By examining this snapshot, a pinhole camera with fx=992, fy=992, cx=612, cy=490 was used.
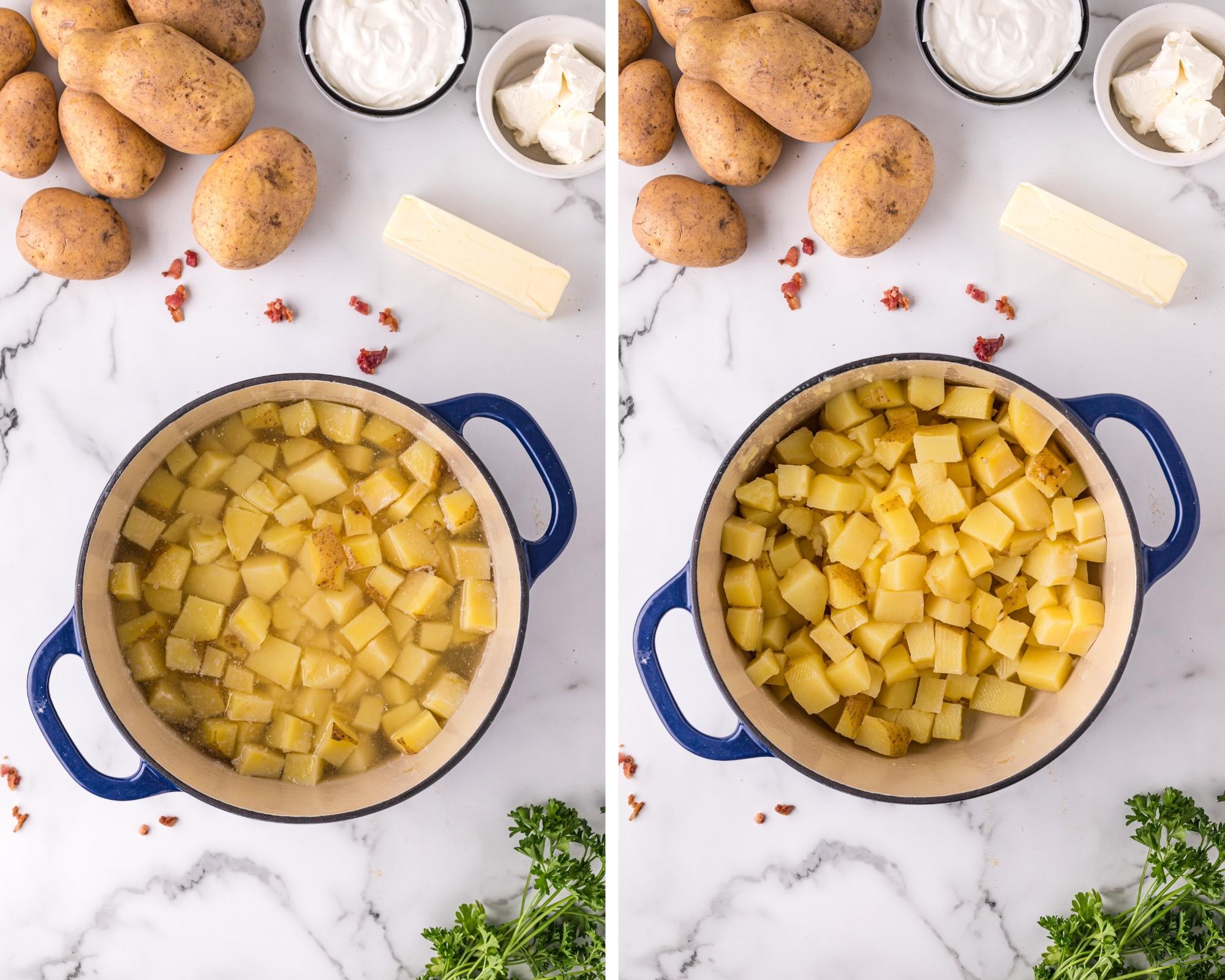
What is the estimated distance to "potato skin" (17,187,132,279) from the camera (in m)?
1.09

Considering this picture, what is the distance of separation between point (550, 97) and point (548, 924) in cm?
92

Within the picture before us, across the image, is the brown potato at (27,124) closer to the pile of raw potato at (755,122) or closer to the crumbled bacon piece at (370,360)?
the crumbled bacon piece at (370,360)

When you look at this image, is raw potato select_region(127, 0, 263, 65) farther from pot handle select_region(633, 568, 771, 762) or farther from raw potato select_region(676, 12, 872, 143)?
pot handle select_region(633, 568, 771, 762)

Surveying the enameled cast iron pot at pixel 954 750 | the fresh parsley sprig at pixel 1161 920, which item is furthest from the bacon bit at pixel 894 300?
the fresh parsley sprig at pixel 1161 920

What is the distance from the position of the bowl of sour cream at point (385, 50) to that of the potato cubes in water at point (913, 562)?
0.49 m

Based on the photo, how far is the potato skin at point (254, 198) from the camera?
1.06 m

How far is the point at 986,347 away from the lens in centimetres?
113

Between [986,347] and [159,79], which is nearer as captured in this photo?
[159,79]

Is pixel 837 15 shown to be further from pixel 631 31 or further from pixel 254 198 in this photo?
pixel 254 198

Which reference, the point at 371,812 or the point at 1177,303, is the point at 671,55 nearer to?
the point at 1177,303

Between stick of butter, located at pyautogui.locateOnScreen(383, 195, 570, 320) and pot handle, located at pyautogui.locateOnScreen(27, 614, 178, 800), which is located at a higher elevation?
stick of butter, located at pyautogui.locateOnScreen(383, 195, 570, 320)

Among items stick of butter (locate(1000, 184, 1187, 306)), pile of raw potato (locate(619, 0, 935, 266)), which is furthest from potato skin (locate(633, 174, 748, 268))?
stick of butter (locate(1000, 184, 1187, 306))

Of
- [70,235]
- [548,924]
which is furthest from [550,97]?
[548,924]

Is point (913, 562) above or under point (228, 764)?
under
